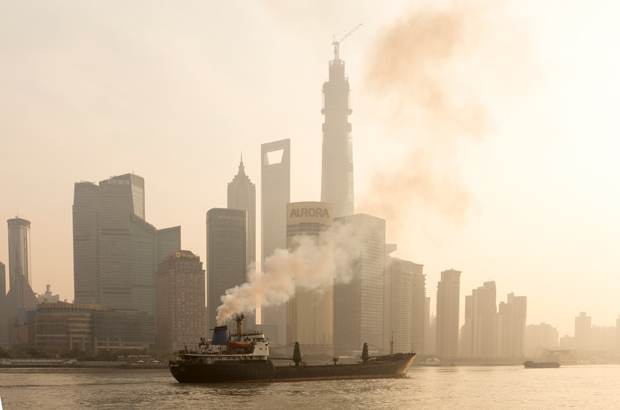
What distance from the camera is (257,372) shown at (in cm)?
13338

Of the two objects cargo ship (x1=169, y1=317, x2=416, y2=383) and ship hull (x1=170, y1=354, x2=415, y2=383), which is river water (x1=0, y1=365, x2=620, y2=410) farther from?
cargo ship (x1=169, y1=317, x2=416, y2=383)

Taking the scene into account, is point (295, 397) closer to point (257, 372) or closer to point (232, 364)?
point (232, 364)

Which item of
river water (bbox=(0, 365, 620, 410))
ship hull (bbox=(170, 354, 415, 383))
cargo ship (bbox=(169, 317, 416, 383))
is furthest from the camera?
cargo ship (bbox=(169, 317, 416, 383))

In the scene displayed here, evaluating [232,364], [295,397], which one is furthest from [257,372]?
[295,397]

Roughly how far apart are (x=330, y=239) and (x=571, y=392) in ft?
257

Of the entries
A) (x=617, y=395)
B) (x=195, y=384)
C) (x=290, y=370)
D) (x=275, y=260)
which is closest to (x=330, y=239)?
(x=275, y=260)

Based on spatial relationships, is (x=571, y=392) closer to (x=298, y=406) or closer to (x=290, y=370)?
(x=290, y=370)

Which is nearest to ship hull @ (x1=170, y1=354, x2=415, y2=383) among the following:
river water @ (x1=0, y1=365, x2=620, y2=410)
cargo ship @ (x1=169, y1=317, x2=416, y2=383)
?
cargo ship @ (x1=169, y1=317, x2=416, y2=383)

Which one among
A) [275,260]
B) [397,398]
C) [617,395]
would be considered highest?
[275,260]

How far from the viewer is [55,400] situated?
11006cm

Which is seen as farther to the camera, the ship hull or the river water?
the ship hull

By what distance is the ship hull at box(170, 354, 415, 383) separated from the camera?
129 metres

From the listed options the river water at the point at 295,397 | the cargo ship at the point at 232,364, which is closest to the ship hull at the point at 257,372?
the cargo ship at the point at 232,364

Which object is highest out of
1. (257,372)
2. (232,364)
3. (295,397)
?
(232,364)
